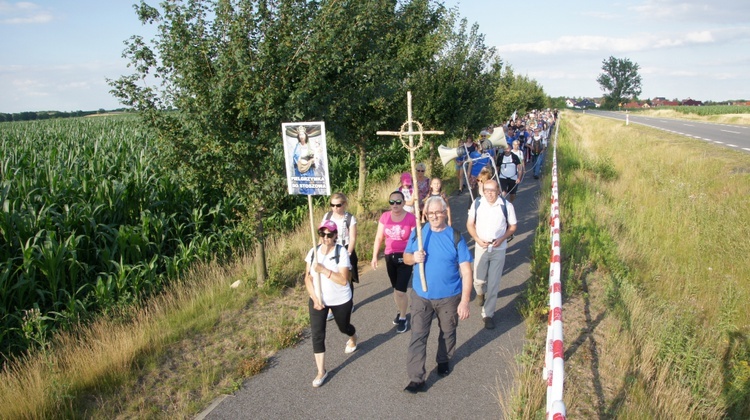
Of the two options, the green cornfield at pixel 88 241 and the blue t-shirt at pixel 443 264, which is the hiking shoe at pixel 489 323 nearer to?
the blue t-shirt at pixel 443 264

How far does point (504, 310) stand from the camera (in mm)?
6328

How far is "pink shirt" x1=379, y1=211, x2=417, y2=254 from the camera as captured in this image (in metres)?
5.86

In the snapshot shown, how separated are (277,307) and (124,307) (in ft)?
6.74

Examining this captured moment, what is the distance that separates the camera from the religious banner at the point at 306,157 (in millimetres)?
5281

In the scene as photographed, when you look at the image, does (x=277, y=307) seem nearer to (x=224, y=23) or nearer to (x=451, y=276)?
(x=451, y=276)

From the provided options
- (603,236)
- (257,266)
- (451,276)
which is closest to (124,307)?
(257,266)

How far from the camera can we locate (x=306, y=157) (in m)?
5.40

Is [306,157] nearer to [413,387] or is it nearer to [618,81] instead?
[413,387]

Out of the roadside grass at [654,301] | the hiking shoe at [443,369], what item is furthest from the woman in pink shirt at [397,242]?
the roadside grass at [654,301]

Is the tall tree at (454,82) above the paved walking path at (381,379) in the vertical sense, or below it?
above

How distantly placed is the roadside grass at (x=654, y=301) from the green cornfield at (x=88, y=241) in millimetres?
5528

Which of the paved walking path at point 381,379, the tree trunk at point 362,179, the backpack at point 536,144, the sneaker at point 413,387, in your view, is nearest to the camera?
the paved walking path at point 381,379

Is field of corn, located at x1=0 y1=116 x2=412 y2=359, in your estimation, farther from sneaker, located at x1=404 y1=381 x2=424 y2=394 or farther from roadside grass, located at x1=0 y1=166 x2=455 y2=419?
sneaker, located at x1=404 y1=381 x2=424 y2=394

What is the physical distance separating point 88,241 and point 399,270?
17.5 ft
